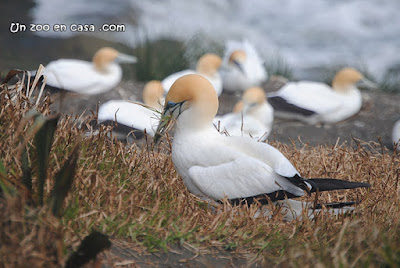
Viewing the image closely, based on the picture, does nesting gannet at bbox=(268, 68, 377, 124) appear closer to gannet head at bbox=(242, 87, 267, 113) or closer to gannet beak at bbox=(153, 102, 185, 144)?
gannet head at bbox=(242, 87, 267, 113)

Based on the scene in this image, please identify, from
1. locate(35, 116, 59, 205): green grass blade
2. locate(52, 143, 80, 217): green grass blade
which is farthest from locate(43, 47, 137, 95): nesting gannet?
locate(52, 143, 80, 217): green grass blade

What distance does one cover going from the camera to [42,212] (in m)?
2.30

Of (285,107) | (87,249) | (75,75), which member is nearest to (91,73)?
(75,75)

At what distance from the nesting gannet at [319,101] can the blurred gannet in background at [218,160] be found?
4466mm

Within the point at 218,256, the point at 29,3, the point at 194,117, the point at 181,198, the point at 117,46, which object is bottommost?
the point at 218,256

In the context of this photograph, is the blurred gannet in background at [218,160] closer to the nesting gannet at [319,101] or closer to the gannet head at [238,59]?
the nesting gannet at [319,101]

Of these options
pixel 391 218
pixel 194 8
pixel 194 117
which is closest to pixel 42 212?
pixel 194 117

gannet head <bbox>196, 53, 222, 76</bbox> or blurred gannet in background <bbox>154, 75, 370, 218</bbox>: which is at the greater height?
gannet head <bbox>196, 53, 222, 76</bbox>

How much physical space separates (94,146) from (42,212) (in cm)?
116

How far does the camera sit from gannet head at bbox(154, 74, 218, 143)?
3113mm

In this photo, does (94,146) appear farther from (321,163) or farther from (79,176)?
(321,163)

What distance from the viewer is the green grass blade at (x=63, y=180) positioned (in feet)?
7.42

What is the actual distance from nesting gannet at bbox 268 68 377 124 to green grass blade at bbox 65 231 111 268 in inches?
224

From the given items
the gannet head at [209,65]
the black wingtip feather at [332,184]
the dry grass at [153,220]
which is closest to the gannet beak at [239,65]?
the gannet head at [209,65]
